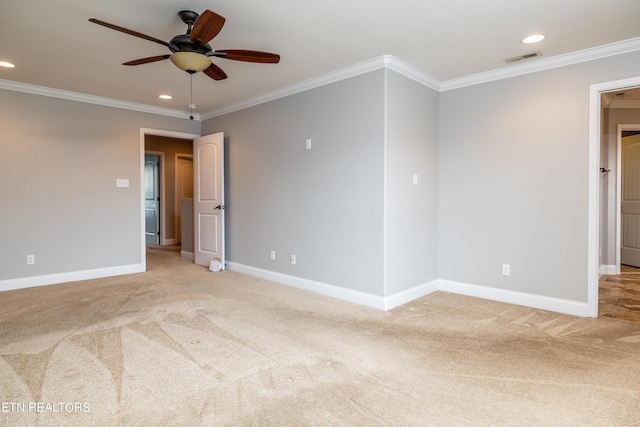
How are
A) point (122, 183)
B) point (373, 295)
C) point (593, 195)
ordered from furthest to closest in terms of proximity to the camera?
point (122, 183) → point (373, 295) → point (593, 195)

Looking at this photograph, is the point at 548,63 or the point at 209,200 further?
the point at 209,200

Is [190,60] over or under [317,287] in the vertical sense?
over

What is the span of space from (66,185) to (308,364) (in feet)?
14.0

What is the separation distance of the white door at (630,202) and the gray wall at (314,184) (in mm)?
4737

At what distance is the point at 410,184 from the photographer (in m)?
3.96

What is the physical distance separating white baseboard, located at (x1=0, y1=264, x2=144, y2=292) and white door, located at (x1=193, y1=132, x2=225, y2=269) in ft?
3.20

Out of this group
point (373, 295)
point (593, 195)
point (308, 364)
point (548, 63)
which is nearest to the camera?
point (308, 364)

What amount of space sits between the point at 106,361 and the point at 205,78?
9.87 feet

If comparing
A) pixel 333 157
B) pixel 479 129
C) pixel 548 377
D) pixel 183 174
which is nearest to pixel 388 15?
pixel 333 157

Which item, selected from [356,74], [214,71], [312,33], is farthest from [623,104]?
[214,71]

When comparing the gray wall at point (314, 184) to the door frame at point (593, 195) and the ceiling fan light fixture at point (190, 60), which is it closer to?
the ceiling fan light fixture at point (190, 60)

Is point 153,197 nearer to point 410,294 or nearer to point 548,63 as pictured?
point 410,294

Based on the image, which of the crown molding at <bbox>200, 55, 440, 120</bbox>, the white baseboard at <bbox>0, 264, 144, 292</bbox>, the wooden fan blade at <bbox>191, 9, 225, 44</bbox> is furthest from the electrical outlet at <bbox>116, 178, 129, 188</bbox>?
the wooden fan blade at <bbox>191, 9, 225, 44</bbox>

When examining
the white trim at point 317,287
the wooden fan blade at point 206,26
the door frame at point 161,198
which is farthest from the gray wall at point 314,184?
the door frame at point 161,198
